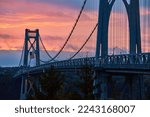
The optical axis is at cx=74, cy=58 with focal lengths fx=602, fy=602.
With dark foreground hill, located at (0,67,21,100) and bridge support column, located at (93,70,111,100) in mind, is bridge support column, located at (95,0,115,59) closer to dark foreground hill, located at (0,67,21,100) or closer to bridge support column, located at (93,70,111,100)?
bridge support column, located at (93,70,111,100)

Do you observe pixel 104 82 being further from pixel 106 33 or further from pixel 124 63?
pixel 124 63

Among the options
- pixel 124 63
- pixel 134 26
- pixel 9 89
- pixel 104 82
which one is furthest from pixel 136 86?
pixel 9 89

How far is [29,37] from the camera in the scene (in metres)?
98.4

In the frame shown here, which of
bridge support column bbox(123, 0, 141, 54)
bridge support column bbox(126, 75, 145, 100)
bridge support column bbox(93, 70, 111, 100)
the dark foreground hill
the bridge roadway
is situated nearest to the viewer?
the bridge roadway

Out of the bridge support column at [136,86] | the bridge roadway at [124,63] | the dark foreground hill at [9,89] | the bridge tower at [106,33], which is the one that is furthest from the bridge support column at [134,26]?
the dark foreground hill at [9,89]

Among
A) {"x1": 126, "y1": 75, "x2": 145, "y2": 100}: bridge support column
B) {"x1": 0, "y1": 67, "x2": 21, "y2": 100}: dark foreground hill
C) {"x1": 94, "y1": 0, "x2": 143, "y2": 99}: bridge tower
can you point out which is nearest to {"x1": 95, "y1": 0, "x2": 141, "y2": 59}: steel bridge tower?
{"x1": 94, "y1": 0, "x2": 143, "y2": 99}: bridge tower

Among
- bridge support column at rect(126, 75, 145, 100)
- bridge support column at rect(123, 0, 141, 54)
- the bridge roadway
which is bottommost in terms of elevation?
bridge support column at rect(126, 75, 145, 100)

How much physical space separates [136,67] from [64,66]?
22770 millimetres

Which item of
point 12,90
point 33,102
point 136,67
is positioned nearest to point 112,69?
point 136,67

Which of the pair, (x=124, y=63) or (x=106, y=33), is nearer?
(x=124, y=63)

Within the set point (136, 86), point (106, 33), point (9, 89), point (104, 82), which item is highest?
point (106, 33)

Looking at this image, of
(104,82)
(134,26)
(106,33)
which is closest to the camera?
(134,26)

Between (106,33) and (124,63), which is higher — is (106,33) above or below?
above

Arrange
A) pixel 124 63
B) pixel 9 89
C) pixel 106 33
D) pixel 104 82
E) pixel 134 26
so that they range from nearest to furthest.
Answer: pixel 124 63, pixel 134 26, pixel 104 82, pixel 106 33, pixel 9 89
